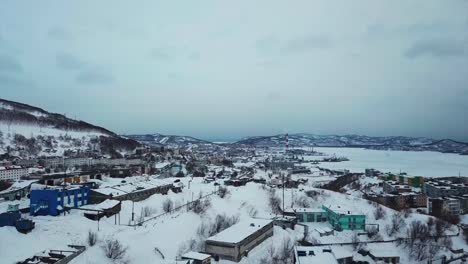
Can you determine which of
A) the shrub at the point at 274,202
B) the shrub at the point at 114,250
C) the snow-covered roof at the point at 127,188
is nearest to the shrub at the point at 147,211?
the snow-covered roof at the point at 127,188

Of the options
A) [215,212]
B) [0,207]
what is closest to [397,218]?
[215,212]

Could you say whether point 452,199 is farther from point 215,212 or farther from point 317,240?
point 215,212

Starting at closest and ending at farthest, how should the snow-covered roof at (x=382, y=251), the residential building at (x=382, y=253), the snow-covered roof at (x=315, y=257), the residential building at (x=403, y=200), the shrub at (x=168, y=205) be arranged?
the snow-covered roof at (x=315, y=257), the residential building at (x=382, y=253), the snow-covered roof at (x=382, y=251), the shrub at (x=168, y=205), the residential building at (x=403, y=200)

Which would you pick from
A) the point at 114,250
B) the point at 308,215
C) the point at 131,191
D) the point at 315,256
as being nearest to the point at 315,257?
the point at 315,256

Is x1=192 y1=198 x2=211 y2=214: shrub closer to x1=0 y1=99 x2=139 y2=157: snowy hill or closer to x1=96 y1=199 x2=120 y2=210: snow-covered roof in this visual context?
x1=96 y1=199 x2=120 y2=210: snow-covered roof

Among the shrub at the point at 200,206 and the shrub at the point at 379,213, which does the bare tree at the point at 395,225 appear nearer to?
the shrub at the point at 379,213
